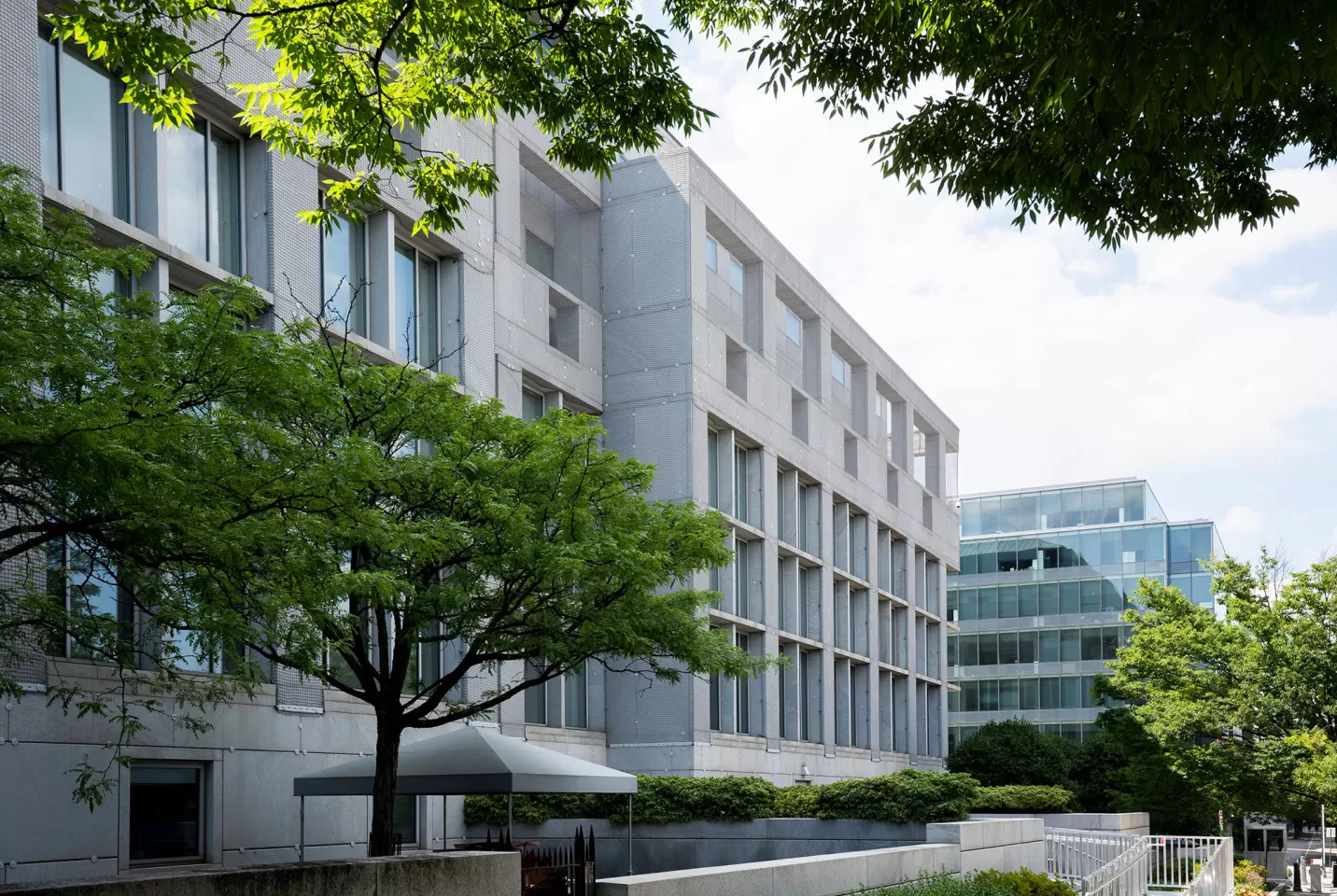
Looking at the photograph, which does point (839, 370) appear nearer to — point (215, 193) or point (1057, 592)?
point (215, 193)

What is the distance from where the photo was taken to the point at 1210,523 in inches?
3285

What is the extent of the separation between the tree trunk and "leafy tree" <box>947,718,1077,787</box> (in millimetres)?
38505

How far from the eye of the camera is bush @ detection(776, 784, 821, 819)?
88.3 feet

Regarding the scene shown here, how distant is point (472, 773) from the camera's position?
18.3 meters

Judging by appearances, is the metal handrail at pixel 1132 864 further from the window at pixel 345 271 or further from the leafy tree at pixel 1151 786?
the window at pixel 345 271

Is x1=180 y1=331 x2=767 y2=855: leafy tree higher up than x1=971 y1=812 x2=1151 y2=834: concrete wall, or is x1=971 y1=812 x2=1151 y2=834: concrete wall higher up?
x1=180 y1=331 x2=767 y2=855: leafy tree

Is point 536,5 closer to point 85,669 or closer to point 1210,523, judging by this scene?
point 85,669

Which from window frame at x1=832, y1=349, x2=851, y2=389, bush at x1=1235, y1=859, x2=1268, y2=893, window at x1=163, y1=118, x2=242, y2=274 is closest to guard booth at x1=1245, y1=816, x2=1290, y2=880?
bush at x1=1235, y1=859, x2=1268, y2=893

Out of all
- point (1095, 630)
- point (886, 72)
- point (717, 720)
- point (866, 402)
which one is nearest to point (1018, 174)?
point (886, 72)

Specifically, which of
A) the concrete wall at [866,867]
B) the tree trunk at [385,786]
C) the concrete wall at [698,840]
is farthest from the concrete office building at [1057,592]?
the tree trunk at [385,786]

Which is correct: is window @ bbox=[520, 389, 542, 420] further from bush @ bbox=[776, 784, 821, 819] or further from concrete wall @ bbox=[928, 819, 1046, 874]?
concrete wall @ bbox=[928, 819, 1046, 874]

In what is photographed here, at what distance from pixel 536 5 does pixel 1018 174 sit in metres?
3.75

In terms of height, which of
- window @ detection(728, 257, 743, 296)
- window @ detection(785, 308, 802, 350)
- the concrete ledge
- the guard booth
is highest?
window @ detection(728, 257, 743, 296)

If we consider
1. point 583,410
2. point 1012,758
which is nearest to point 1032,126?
point 583,410
